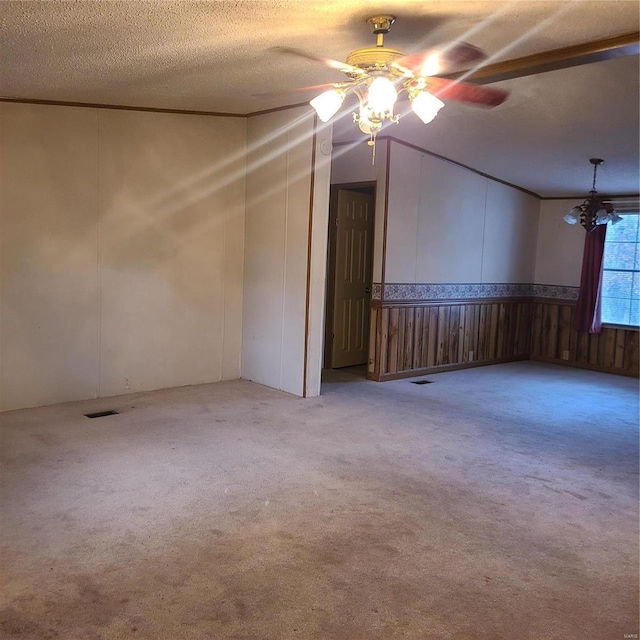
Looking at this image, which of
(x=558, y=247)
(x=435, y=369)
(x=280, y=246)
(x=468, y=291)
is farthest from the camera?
(x=558, y=247)

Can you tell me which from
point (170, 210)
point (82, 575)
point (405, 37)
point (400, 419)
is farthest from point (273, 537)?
point (170, 210)

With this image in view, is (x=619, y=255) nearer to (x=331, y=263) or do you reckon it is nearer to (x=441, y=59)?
(x=331, y=263)

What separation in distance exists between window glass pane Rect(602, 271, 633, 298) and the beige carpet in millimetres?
2889

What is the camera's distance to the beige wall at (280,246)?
5523 millimetres

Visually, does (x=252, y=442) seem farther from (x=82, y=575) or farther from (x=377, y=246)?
(x=377, y=246)

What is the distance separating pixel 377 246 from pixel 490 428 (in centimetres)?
244

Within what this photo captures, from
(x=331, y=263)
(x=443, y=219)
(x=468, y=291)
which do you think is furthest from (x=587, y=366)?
(x=331, y=263)

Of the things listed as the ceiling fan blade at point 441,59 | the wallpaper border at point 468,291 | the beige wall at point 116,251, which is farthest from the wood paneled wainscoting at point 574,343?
the ceiling fan blade at point 441,59

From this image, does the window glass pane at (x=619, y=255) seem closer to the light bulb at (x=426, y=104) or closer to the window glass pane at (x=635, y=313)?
the window glass pane at (x=635, y=313)

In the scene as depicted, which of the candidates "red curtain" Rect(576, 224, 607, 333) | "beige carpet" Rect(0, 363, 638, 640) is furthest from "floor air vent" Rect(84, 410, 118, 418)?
"red curtain" Rect(576, 224, 607, 333)

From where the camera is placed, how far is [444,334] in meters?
7.27

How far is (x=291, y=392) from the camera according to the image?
573 cm

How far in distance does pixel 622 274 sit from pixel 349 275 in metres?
3.46

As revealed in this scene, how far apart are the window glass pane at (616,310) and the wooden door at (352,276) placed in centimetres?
307
